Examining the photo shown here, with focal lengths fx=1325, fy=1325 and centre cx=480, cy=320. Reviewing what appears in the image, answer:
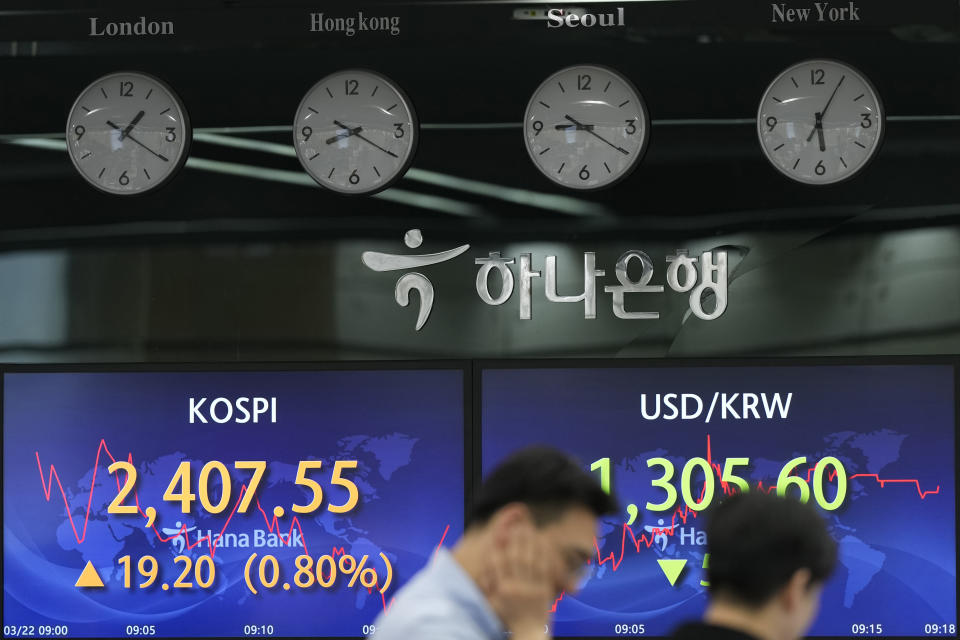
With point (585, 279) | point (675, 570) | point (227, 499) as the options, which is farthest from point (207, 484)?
point (675, 570)

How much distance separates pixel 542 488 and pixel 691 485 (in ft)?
10.4

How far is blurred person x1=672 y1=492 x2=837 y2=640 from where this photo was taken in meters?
1.77

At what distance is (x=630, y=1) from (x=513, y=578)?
361cm

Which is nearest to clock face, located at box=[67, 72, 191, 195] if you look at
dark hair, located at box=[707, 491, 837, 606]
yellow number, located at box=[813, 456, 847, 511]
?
yellow number, located at box=[813, 456, 847, 511]

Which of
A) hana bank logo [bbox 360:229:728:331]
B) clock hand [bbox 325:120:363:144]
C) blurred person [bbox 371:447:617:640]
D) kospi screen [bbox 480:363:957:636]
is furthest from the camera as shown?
clock hand [bbox 325:120:363:144]

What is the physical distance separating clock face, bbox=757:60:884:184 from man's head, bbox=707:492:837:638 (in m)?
3.27

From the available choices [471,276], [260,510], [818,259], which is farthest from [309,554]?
[818,259]

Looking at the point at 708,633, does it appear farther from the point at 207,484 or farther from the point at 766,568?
the point at 207,484

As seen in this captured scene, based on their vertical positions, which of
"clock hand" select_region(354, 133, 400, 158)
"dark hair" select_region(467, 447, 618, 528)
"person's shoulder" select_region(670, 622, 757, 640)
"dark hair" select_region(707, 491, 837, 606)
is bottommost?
"person's shoulder" select_region(670, 622, 757, 640)

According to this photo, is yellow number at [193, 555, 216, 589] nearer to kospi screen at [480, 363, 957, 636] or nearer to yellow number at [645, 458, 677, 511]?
kospi screen at [480, 363, 957, 636]

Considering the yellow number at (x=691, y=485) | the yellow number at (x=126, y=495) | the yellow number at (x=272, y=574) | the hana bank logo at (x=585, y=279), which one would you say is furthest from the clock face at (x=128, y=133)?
the yellow number at (x=691, y=485)

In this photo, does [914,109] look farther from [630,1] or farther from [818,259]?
[630,1]

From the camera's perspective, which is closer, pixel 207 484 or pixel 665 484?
pixel 665 484

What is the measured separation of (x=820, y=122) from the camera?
488 centimetres
